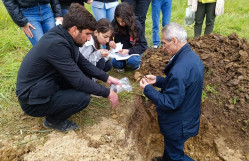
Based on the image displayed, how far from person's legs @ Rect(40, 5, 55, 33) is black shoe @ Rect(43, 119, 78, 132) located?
5.94 feet

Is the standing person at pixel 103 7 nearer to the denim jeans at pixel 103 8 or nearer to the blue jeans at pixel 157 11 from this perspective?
the denim jeans at pixel 103 8

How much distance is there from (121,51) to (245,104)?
2413 millimetres

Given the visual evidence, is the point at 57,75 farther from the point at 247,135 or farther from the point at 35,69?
the point at 247,135

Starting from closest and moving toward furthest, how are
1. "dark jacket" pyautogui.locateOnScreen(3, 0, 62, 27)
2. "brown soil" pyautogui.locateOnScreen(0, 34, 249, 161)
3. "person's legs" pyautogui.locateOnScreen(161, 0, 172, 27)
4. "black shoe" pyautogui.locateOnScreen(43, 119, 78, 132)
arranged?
1. "brown soil" pyautogui.locateOnScreen(0, 34, 249, 161)
2. "black shoe" pyautogui.locateOnScreen(43, 119, 78, 132)
3. "dark jacket" pyautogui.locateOnScreen(3, 0, 62, 27)
4. "person's legs" pyautogui.locateOnScreen(161, 0, 172, 27)

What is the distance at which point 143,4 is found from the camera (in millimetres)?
4504

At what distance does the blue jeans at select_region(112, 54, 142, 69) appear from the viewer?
12.7 ft

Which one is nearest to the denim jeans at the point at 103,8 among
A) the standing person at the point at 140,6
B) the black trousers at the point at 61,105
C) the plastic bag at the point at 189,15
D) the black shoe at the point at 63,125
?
the standing person at the point at 140,6

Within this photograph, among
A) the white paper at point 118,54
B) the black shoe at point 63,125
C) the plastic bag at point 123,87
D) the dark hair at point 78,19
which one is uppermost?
the dark hair at point 78,19

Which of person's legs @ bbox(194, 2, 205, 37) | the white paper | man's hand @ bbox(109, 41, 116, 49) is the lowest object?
the white paper

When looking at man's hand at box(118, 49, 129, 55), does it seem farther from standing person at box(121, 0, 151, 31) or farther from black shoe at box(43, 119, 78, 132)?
black shoe at box(43, 119, 78, 132)

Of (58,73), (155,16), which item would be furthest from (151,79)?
(155,16)

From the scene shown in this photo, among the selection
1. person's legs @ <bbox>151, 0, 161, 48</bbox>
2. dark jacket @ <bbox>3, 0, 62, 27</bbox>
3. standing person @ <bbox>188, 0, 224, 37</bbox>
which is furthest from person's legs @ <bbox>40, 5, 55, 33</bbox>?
standing person @ <bbox>188, 0, 224, 37</bbox>

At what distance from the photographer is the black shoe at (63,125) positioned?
2.65 m

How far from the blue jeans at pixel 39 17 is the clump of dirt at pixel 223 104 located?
195 cm
